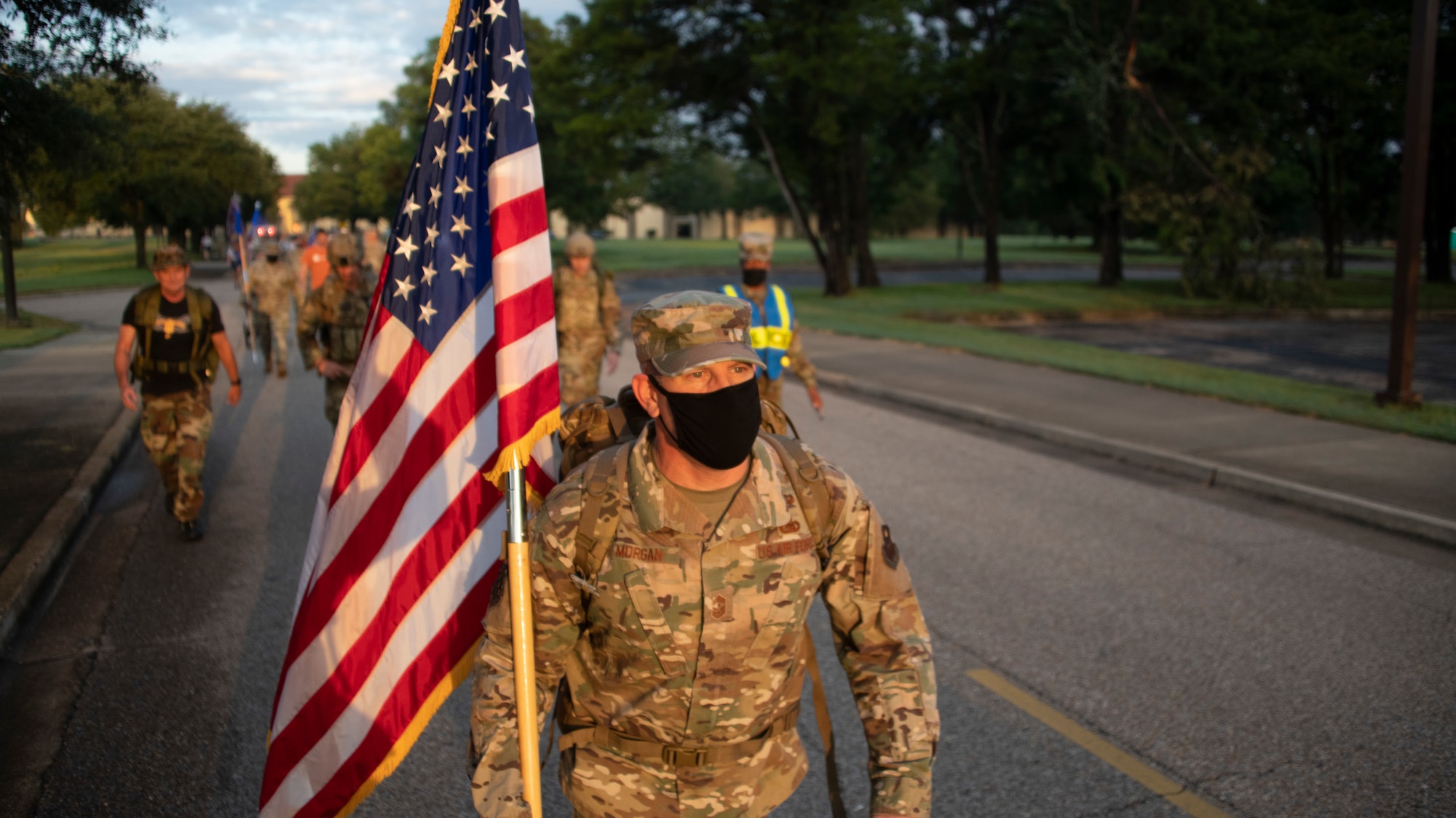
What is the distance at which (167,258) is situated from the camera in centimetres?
720

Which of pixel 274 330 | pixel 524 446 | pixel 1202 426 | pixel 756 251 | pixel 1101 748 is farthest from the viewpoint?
pixel 274 330

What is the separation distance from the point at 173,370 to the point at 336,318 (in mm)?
1391

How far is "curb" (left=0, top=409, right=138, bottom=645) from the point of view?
19.6 ft

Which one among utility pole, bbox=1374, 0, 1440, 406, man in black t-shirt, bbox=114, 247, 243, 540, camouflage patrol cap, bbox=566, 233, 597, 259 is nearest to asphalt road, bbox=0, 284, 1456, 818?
man in black t-shirt, bbox=114, 247, 243, 540

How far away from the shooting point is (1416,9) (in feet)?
35.1

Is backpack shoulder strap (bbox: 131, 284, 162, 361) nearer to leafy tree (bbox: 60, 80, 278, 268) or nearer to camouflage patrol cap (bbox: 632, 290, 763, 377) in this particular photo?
camouflage patrol cap (bbox: 632, 290, 763, 377)

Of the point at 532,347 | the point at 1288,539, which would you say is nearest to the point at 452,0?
Result: the point at 532,347

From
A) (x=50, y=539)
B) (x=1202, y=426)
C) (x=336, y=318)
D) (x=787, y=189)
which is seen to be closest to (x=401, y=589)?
(x=50, y=539)

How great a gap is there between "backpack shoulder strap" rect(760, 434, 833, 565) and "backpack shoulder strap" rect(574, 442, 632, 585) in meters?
0.37

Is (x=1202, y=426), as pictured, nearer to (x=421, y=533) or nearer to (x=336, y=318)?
(x=336, y=318)

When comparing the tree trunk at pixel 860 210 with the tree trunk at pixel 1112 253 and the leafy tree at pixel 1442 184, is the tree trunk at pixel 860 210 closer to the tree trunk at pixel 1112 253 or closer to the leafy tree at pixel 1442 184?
the tree trunk at pixel 1112 253

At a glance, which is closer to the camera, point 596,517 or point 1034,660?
point 596,517

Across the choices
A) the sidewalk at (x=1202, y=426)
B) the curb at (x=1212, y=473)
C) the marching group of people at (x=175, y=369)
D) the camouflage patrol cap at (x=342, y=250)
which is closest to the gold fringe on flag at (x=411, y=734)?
the marching group of people at (x=175, y=369)

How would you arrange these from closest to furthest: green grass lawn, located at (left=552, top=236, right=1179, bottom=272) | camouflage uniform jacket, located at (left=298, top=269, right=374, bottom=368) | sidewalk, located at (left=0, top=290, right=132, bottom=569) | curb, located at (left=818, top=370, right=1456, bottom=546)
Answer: curb, located at (left=818, top=370, right=1456, bottom=546) < sidewalk, located at (left=0, top=290, right=132, bottom=569) < camouflage uniform jacket, located at (left=298, top=269, right=374, bottom=368) < green grass lawn, located at (left=552, top=236, right=1179, bottom=272)
